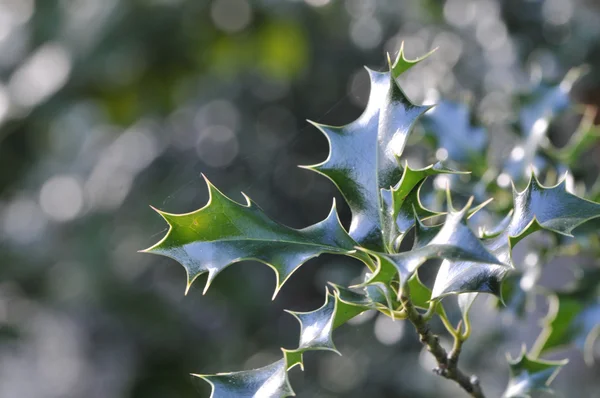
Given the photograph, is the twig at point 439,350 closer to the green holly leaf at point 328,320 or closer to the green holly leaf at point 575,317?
the green holly leaf at point 328,320

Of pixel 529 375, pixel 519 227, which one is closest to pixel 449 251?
pixel 519 227

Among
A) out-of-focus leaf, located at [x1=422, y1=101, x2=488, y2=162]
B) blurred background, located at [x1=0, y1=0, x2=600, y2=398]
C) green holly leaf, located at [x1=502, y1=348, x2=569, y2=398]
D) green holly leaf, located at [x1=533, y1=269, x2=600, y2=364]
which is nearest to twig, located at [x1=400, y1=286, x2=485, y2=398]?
green holly leaf, located at [x1=502, y1=348, x2=569, y2=398]

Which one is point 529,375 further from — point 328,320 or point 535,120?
point 535,120

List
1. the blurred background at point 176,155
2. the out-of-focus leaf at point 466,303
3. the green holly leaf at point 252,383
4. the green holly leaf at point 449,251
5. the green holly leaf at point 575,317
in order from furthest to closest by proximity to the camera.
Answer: the blurred background at point 176,155, the green holly leaf at point 575,317, the out-of-focus leaf at point 466,303, the green holly leaf at point 252,383, the green holly leaf at point 449,251

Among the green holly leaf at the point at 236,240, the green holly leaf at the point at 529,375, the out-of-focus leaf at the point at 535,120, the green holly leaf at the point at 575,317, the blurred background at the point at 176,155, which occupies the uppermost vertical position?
the green holly leaf at the point at 236,240

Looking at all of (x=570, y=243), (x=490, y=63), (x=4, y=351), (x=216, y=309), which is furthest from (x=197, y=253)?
(x=4, y=351)

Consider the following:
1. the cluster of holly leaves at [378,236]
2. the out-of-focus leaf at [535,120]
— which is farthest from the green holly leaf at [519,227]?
the out-of-focus leaf at [535,120]

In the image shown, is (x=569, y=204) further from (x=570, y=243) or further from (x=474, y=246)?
(x=570, y=243)
